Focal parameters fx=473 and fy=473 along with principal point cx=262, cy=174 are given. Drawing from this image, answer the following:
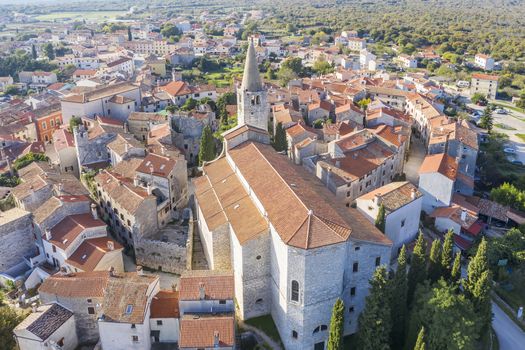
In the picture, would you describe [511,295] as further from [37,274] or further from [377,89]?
[377,89]

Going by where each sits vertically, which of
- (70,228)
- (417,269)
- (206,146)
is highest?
(206,146)

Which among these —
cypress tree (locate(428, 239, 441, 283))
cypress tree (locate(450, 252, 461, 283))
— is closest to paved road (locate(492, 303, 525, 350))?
cypress tree (locate(450, 252, 461, 283))

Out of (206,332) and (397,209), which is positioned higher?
(397,209)

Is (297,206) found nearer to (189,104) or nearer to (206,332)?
(206,332)

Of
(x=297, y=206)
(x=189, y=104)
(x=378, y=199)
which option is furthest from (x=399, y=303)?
(x=189, y=104)

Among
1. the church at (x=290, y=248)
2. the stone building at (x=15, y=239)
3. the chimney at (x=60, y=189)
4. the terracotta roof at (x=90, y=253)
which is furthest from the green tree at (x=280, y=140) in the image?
the stone building at (x=15, y=239)

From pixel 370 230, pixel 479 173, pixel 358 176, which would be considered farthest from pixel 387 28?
pixel 370 230

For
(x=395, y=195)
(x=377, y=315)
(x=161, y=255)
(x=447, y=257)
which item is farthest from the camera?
(x=395, y=195)

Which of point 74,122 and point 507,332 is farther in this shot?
point 74,122
